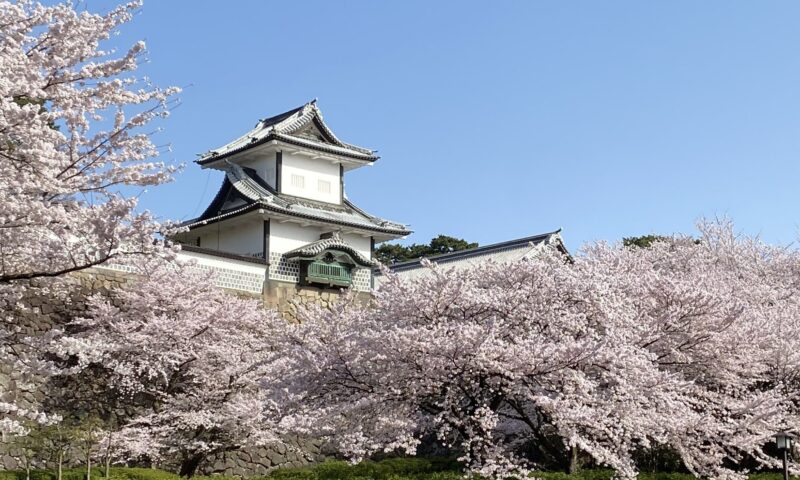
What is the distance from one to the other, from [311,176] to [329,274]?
322 cm

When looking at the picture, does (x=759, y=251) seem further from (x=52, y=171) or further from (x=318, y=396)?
(x=52, y=171)

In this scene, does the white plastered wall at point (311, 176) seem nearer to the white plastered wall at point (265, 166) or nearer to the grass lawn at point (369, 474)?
the white plastered wall at point (265, 166)

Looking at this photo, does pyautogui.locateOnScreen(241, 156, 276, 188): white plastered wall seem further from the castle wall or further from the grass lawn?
the grass lawn

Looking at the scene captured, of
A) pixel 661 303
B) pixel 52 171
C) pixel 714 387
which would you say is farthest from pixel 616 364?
→ pixel 52 171

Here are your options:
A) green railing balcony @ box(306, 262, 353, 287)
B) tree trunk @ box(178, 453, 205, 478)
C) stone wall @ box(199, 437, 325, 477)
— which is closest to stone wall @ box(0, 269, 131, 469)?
tree trunk @ box(178, 453, 205, 478)

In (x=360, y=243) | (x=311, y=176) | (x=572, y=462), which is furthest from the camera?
(x=360, y=243)

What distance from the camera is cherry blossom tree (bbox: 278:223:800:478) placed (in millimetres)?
9586

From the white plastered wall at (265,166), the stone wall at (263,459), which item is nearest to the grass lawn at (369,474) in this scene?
Answer: the stone wall at (263,459)

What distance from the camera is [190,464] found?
47.7 ft

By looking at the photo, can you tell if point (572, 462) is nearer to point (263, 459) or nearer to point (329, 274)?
point (263, 459)

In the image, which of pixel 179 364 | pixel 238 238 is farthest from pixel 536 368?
pixel 238 238

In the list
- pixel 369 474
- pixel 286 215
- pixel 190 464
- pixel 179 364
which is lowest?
pixel 369 474

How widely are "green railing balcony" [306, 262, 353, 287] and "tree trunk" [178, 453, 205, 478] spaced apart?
6.67 metres

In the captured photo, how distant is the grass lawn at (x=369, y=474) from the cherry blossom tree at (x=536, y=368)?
64 cm
